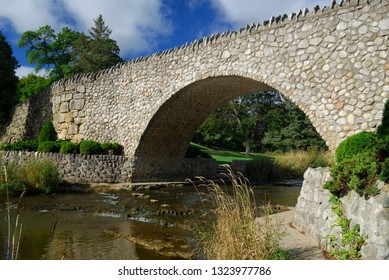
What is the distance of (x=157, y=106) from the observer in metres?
13.5

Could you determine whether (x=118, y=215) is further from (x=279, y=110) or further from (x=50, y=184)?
(x=279, y=110)

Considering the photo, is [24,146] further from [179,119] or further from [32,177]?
[179,119]

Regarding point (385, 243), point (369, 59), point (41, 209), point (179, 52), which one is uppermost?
point (179, 52)

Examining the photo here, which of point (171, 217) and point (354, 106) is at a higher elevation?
point (354, 106)

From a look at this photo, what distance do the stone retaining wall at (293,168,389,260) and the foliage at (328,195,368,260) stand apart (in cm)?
7

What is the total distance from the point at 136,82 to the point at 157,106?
5.53 feet

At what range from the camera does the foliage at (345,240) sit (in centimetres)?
378

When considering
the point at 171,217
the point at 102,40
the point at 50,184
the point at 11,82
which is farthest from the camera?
the point at 102,40

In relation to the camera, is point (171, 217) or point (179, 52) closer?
point (171, 217)

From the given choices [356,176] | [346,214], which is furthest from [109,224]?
[356,176]

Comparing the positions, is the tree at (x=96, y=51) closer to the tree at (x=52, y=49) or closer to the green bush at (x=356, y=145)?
the tree at (x=52, y=49)

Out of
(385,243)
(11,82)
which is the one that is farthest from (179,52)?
(11,82)

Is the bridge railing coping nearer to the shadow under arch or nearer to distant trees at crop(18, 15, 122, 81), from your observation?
the shadow under arch

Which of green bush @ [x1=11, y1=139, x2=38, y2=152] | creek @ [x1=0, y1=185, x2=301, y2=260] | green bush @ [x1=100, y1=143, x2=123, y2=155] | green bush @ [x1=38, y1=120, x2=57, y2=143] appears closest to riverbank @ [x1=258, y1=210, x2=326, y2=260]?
creek @ [x1=0, y1=185, x2=301, y2=260]
